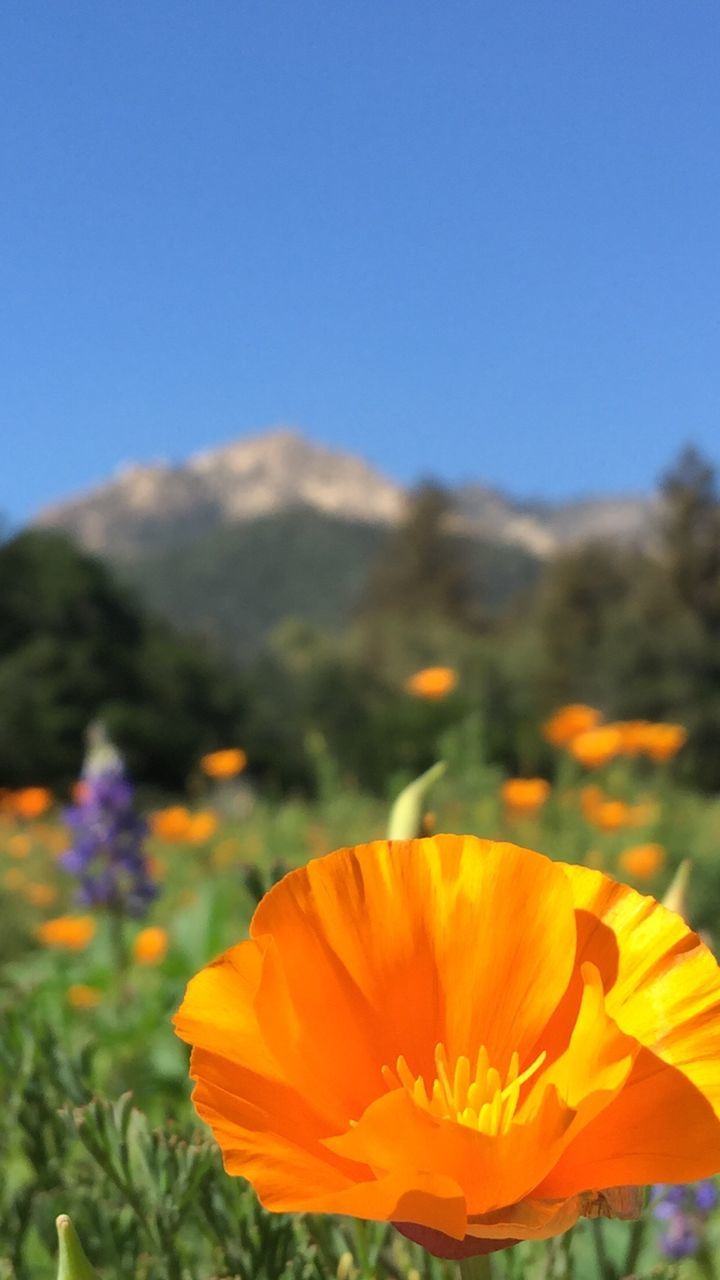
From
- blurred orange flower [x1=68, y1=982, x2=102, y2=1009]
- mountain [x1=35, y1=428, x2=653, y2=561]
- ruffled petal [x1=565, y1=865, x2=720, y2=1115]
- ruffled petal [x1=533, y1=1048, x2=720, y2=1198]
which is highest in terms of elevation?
mountain [x1=35, y1=428, x2=653, y2=561]

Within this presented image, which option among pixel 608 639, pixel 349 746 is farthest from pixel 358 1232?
pixel 608 639

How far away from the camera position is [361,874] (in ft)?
2.07

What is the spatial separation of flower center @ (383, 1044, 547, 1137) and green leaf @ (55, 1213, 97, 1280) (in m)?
0.16

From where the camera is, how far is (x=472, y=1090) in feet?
2.00

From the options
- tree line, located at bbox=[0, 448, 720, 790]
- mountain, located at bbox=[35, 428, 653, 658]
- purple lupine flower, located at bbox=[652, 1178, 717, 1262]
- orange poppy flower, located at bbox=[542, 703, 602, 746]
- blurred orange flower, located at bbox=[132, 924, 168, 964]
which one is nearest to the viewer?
purple lupine flower, located at bbox=[652, 1178, 717, 1262]

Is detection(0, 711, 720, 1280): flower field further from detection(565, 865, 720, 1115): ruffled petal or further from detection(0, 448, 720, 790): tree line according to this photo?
detection(0, 448, 720, 790): tree line

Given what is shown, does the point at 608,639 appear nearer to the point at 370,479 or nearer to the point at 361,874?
the point at 361,874

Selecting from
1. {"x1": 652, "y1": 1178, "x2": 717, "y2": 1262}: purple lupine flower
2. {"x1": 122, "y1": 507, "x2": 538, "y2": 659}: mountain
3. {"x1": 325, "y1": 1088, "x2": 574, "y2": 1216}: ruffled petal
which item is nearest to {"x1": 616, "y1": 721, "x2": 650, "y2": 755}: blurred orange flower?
{"x1": 652, "y1": 1178, "x2": 717, "y2": 1262}: purple lupine flower

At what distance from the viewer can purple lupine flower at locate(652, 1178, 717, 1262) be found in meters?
1.31

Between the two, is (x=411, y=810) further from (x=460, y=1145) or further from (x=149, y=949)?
(x=149, y=949)

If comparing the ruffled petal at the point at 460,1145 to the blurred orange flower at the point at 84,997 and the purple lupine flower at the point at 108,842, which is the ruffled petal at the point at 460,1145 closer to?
the blurred orange flower at the point at 84,997

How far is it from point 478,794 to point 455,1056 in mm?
5387

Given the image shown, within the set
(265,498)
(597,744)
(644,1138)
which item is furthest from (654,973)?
(265,498)

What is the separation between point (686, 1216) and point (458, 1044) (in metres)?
0.90
